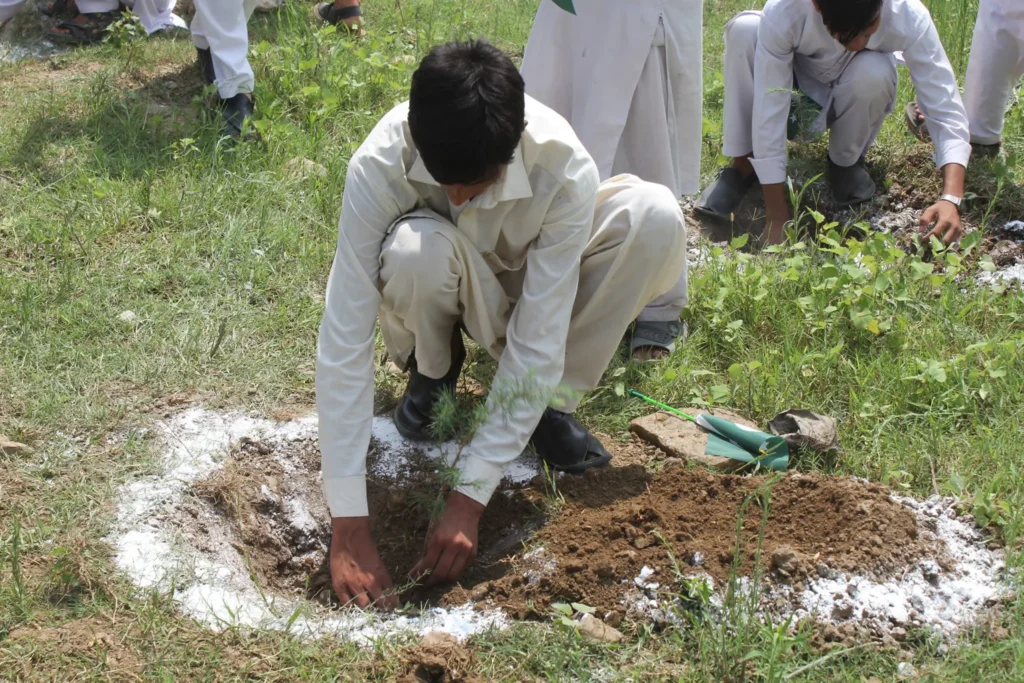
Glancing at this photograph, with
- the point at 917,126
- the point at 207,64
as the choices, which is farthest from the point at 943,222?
the point at 207,64

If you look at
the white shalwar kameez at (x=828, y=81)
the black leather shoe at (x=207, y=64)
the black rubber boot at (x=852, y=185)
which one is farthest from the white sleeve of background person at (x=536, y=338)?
the black leather shoe at (x=207, y=64)

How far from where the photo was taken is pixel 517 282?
9.02 feet

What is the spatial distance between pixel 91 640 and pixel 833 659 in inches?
60.4

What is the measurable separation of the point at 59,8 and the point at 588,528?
4305mm

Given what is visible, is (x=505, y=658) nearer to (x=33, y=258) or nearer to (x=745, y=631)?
(x=745, y=631)

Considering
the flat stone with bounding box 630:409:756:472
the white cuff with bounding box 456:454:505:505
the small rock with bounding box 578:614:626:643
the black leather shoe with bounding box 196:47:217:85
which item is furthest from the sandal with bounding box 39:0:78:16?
the small rock with bounding box 578:614:626:643

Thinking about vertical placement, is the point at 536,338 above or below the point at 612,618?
above

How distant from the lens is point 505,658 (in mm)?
2197

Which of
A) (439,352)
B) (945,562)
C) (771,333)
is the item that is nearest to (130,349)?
(439,352)

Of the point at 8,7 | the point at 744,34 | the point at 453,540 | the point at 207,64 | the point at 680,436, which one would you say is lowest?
the point at 680,436

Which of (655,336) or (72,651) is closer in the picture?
(72,651)

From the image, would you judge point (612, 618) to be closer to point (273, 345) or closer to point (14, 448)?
point (273, 345)

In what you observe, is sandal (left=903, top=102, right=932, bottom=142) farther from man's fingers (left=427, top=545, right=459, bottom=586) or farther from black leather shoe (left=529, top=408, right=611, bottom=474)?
man's fingers (left=427, top=545, right=459, bottom=586)

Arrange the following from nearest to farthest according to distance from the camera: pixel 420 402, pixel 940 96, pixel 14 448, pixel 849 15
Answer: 1. pixel 14 448
2. pixel 420 402
3. pixel 849 15
4. pixel 940 96
